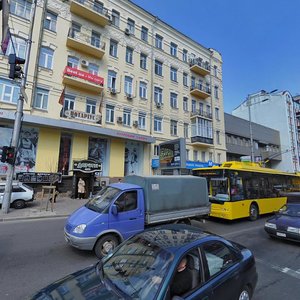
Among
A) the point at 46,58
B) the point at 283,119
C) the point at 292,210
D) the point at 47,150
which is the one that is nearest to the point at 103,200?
the point at 292,210

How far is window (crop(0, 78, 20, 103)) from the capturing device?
16.2 meters

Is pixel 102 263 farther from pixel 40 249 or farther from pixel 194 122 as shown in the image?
pixel 194 122

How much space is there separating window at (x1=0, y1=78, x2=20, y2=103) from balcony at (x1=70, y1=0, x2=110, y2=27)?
9.52 meters

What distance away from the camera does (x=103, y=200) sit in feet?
21.5

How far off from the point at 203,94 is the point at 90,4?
17.3 m

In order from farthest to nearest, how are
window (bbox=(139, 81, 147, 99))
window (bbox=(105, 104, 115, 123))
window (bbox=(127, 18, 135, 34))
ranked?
window (bbox=(127, 18, 135, 34))
window (bbox=(139, 81, 147, 99))
window (bbox=(105, 104, 115, 123))

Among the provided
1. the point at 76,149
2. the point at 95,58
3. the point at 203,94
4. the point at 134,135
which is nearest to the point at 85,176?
the point at 76,149

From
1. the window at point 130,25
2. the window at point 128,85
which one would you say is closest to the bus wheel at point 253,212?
the window at point 128,85

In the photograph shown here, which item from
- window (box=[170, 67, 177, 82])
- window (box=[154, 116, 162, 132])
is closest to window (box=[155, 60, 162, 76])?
window (box=[170, 67, 177, 82])

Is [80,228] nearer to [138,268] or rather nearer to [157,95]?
[138,268]

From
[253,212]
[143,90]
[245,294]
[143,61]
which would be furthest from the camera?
[143,61]

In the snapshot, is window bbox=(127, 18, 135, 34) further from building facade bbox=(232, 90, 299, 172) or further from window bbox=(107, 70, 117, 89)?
building facade bbox=(232, 90, 299, 172)

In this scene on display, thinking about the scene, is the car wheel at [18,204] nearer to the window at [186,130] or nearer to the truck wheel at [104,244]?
the truck wheel at [104,244]

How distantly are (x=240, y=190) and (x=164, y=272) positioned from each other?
31.4 feet
